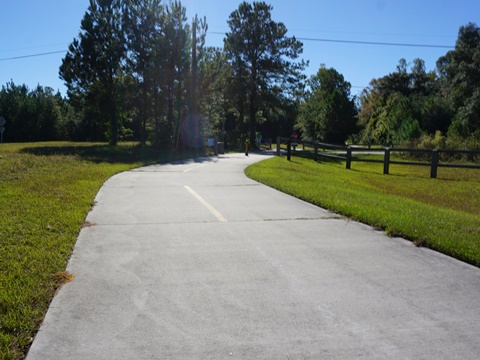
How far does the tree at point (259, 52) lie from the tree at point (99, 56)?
558 inches

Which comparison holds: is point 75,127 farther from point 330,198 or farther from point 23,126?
point 330,198

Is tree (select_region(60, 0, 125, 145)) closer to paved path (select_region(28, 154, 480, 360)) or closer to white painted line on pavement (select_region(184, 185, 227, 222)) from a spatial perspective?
white painted line on pavement (select_region(184, 185, 227, 222))

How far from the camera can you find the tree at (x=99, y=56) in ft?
117

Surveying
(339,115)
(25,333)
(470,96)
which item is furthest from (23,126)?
(25,333)

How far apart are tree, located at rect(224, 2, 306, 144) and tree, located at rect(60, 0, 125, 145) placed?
14.2 metres

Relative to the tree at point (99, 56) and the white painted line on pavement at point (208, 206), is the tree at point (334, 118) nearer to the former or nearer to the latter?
the tree at point (99, 56)

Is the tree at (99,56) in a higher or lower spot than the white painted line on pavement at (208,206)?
higher

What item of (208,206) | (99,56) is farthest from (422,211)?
(99,56)

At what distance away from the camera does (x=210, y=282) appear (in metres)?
4.76

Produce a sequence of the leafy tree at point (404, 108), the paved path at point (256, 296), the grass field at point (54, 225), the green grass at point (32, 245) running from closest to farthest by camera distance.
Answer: the paved path at point (256, 296)
the green grass at point (32, 245)
the grass field at point (54, 225)
the leafy tree at point (404, 108)

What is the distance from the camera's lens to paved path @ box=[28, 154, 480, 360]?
11.2 ft

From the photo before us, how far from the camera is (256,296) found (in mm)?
4387

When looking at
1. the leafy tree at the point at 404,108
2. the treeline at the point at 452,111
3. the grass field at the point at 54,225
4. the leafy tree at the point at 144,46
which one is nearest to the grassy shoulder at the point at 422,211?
the grass field at the point at 54,225

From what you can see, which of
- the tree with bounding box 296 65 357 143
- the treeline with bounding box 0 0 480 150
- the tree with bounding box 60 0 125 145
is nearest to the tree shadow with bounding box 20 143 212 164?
the treeline with bounding box 0 0 480 150
